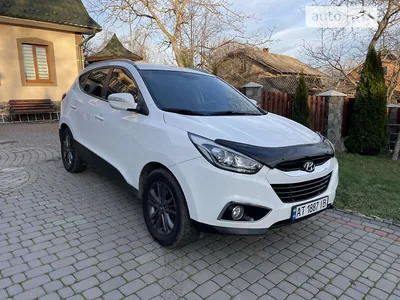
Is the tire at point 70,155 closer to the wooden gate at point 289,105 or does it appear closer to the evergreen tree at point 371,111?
the wooden gate at point 289,105

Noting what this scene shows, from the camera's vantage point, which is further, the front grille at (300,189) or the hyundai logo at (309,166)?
the hyundai logo at (309,166)

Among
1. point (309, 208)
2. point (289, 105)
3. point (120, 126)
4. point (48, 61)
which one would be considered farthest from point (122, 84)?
point (48, 61)

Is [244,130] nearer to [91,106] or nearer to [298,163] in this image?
[298,163]

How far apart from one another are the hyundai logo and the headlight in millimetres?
489

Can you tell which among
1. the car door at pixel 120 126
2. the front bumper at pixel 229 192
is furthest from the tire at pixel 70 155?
the front bumper at pixel 229 192

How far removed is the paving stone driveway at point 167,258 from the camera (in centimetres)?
233

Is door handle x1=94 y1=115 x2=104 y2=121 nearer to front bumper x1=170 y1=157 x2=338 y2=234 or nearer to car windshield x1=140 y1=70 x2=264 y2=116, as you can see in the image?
car windshield x1=140 y1=70 x2=264 y2=116

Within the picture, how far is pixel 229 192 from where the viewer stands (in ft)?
7.56

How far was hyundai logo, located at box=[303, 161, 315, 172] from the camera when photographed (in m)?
2.56

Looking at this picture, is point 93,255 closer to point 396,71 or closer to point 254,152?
point 254,152

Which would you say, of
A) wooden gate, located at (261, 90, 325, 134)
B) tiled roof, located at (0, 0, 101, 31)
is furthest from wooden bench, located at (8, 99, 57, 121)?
wooden gate, located at (261, 90, 325, 134)

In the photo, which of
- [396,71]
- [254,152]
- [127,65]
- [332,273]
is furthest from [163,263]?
[396,71]

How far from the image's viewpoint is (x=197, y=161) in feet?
7.89

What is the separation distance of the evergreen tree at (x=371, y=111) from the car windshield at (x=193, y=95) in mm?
5408
